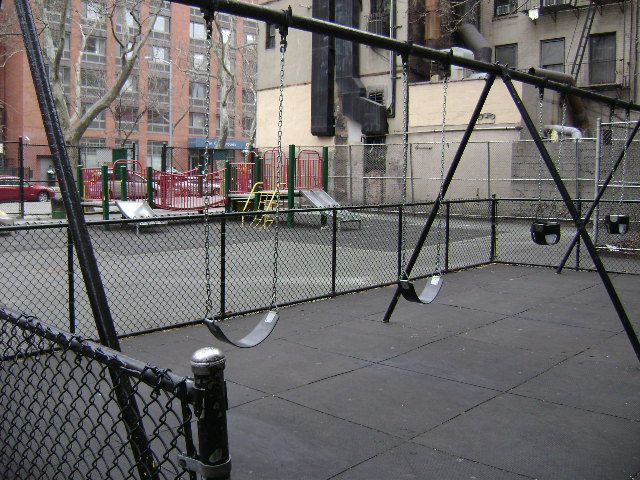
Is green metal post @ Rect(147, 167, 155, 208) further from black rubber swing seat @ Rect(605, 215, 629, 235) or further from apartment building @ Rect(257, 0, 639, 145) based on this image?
black rubber swing seat @ Rect(605, 215, 629, 235)

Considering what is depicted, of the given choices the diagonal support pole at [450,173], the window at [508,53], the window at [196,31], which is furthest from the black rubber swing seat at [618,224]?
the window at [196,31]

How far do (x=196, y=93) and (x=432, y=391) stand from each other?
2244 inches

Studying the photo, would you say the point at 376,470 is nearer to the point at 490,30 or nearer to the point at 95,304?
the point at 95,304

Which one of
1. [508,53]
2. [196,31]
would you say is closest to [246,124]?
[196,31]

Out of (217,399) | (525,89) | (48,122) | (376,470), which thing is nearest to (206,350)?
(217,399)

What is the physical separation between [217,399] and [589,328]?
6.34 metres

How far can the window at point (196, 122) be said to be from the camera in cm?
5947

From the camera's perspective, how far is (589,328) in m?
7.15

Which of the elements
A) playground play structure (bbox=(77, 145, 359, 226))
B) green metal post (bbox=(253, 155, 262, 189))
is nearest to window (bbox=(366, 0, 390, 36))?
playground play structure (bbox=(77, 145, 359, 226))

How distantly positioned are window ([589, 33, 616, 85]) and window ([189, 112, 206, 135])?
39002 millimetres

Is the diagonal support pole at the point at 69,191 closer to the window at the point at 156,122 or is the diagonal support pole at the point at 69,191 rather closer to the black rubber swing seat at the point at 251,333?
the black rubber swing seat at the point at 251,333

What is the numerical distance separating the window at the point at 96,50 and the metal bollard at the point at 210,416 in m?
54.4

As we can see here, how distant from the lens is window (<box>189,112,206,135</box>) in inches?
2341

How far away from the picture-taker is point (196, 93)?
5906 cm
